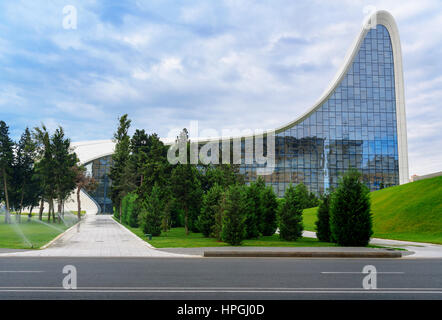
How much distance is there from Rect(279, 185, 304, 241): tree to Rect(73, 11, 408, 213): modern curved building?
39034mm

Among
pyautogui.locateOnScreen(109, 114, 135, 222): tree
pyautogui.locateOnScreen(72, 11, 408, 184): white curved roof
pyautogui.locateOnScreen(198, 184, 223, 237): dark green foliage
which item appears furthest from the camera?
pyautogui.locateOnScreen(72, 11, 408, 184): white curved roof

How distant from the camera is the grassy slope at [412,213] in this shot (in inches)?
961

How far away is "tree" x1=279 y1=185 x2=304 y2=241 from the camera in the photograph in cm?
2003

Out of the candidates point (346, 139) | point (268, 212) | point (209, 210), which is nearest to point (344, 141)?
point (346, 139)

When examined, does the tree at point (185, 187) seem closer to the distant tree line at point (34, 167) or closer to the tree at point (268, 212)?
the tree at point (268, 212)

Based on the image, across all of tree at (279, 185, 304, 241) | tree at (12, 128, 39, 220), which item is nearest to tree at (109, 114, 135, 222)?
tree at (12, 128, 39, 220)

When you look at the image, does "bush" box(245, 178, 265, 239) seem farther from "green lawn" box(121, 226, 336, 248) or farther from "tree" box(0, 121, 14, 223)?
Answer: "tree" box(0, 121, 14, 223)

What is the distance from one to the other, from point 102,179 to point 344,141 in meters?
47.6

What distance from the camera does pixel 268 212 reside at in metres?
23.9

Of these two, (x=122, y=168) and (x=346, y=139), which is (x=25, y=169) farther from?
(x=346, y=139)

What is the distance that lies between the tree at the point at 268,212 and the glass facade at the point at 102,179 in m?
54.4

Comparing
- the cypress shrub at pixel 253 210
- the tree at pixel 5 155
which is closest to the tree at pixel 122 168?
the tree at pixel 5 155
